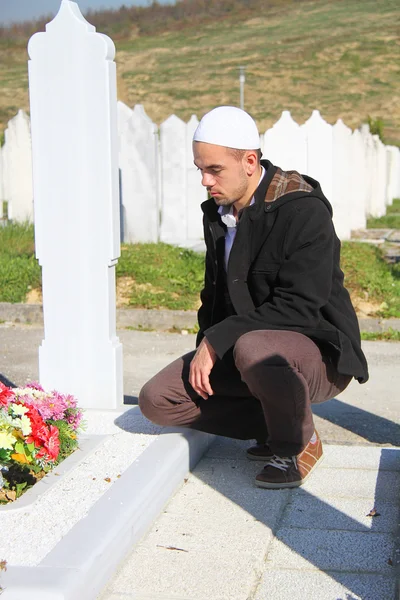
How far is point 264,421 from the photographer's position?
3.91 metres

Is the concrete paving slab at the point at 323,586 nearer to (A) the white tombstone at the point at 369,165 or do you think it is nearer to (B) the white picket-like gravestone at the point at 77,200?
(B) the white picket-like gravestone at the point at 77,200

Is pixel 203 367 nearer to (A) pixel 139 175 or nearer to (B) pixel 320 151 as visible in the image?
(A) pixel 139 175

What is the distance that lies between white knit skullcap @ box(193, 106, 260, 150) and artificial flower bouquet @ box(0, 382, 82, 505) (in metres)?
1.31

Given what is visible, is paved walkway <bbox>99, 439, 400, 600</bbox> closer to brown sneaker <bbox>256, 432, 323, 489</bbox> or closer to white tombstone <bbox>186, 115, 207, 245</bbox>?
brown sneaker <bbox>256, 432, 323, 489</bbox>

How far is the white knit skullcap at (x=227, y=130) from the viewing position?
3562 mm

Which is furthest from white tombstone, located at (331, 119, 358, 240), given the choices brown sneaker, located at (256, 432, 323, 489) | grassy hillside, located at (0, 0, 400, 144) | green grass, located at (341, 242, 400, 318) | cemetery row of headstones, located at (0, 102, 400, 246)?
grassy hillside, located at (0, 0, 400, 144)

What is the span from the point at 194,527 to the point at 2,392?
0.98 meters

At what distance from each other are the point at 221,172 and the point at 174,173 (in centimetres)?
800

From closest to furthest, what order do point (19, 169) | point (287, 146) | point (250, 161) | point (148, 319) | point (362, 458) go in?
point (250, 161)
point (362, 458)
point (148, 319)
point (287, 146)
point (19, 169)

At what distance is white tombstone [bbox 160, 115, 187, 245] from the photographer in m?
11.5

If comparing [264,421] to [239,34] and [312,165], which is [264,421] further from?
[239,34]

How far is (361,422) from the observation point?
4891 millimetres

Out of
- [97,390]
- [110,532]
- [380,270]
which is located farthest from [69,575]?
[380,270]

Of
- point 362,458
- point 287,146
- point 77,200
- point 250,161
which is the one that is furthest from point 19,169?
point 362,458
